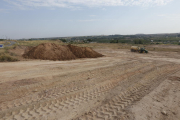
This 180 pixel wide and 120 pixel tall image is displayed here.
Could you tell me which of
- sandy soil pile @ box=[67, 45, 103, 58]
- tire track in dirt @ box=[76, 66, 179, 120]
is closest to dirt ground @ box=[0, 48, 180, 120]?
tire track in dirt @ box=[76, 66, 179, 120]

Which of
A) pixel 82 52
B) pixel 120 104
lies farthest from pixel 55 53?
pixel 120 104

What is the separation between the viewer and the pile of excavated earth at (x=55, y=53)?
13211 millimetres

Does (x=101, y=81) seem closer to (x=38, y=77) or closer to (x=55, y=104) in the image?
(x=55, y=104)

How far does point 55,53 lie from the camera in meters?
13.8

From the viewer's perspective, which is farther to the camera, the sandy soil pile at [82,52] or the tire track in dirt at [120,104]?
the sandy soil pile at [82,52]

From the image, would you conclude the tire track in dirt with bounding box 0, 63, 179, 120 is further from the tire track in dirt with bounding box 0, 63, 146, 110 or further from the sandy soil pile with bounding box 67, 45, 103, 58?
the sandy soil pile with bounding box 67, 45, 103, 58

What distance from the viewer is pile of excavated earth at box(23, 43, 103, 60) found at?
1321 cm

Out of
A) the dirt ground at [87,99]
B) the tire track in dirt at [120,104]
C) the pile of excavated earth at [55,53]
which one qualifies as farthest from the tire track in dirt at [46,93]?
the pile of excavated earth at [55,53]

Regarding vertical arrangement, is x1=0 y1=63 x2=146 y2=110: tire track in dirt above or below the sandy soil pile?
below

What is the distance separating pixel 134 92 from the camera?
556 centimetres

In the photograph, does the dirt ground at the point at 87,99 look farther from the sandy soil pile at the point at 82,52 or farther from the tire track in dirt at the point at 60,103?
the sandy soil pile at the point at 82,52

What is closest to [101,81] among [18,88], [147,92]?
[147,92]

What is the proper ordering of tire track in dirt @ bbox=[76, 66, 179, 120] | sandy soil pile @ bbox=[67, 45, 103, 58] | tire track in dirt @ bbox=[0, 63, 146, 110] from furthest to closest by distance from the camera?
1. sandy soil pile @ bbox=[67, 45, 103, 58]
2. tire track in dirt @ bbox=[0, 63, 146, 110]
3. tire track in dirt @ bbox=[76, 66, 179, 120]

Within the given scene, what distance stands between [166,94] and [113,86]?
253 cm
